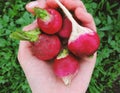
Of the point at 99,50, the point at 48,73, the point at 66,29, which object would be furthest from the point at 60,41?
A: the point at 99,50

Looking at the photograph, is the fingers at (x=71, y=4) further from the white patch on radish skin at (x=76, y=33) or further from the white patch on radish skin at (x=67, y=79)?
the white patch on radish skin at (x=67, y=79)

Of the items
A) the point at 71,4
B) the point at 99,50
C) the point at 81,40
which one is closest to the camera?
the point at 81,40

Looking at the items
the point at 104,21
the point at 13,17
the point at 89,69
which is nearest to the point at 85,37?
the point at 89,69

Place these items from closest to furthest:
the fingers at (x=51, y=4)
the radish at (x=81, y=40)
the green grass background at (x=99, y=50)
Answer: the radish at (x=81, y=40) → the fingers at (x=51, y=4) → the green grass background at (x=99, y=50)

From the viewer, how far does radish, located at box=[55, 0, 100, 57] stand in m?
1.70

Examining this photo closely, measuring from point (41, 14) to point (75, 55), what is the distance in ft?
0.88

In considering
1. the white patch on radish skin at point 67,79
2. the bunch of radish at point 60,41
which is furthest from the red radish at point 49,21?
the white patch on radish skin at point 67,79

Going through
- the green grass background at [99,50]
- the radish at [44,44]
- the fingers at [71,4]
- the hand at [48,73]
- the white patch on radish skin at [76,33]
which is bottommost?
the green grass background at [99,50]

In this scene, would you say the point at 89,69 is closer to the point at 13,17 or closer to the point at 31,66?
the point at 31,66

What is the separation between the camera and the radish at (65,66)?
1748mm

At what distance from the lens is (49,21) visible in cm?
173

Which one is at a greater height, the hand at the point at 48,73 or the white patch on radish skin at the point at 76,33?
the white patch on radish skin at the point at 76,33

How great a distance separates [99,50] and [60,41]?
697mm

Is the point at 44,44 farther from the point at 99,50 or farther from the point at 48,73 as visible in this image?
the point at 99,50
